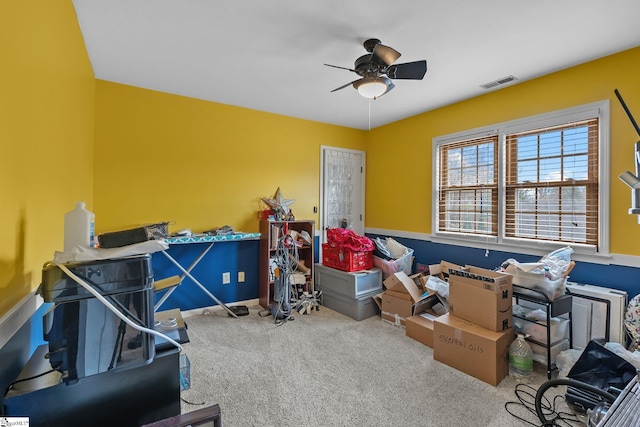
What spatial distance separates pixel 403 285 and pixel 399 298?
150 millimetres

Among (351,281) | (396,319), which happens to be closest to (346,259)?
(351,281)

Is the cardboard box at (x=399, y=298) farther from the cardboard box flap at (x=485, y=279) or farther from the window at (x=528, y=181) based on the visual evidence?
the window at (x=528, y=181)

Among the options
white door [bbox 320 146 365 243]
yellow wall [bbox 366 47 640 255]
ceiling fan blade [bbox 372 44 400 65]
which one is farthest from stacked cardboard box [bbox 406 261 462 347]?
ceiling fan blade [bbox 372 44 400 65]

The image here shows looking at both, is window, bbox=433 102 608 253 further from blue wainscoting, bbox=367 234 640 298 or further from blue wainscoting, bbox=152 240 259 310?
blue wainscoting, bbox=152 240 259 310

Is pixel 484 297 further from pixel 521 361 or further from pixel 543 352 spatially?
pixel 543 352

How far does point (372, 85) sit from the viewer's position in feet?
→ 7.70

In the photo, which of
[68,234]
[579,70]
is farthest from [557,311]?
[68,234]

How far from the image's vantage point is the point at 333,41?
2266 mm

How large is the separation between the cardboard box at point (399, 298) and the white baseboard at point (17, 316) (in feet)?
9.57

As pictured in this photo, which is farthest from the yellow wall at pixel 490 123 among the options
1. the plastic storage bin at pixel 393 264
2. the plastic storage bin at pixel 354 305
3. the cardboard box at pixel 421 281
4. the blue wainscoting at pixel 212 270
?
the blue wainscoting at pixel 212 270

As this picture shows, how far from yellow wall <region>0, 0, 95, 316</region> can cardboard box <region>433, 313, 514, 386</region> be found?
2637 mm

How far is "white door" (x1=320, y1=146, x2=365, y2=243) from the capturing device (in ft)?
14.8

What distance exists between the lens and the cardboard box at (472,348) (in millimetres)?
2137

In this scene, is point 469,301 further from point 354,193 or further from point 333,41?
point 354,193
